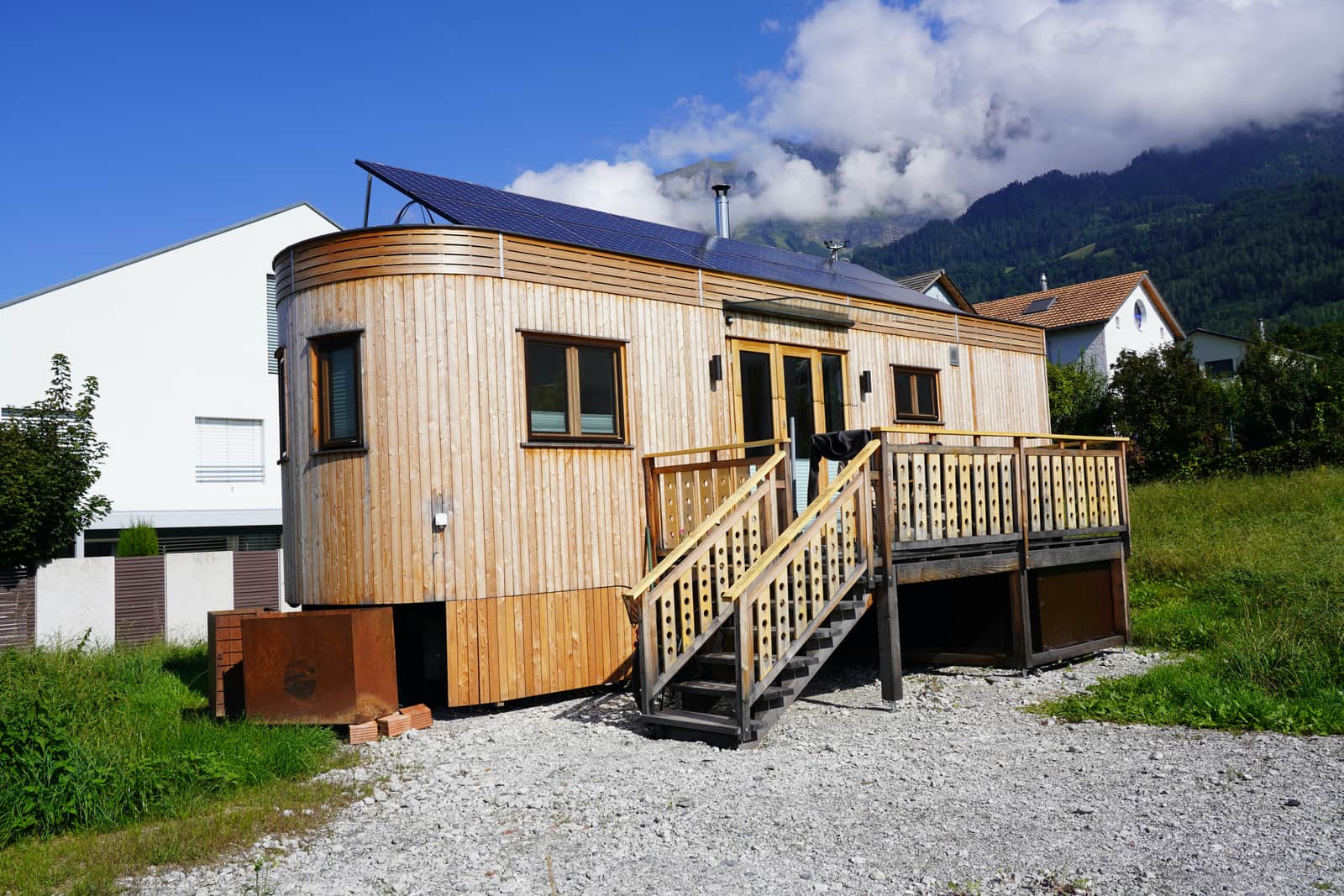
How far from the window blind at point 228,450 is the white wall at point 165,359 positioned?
0.16m

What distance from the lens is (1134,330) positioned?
39250 millimetres

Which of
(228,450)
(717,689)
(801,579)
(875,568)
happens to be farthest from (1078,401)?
(717,689)

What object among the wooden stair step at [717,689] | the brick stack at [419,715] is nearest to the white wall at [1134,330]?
the wooden stair step at [717,689]

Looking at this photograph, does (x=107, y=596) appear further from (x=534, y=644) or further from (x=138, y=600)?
(x=534, y=644)

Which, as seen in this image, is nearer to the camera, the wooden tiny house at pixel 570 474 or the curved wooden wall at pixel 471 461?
the wooden tiny house at pixel 570 474

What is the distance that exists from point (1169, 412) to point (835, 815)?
2325cm

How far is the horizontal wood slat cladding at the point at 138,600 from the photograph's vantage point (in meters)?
15.5

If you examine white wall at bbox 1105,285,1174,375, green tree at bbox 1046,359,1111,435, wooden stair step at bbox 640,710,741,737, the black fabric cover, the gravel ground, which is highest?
white wall at bbox 1105,285,1174,375

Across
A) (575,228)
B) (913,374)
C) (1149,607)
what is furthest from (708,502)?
(1149,607)

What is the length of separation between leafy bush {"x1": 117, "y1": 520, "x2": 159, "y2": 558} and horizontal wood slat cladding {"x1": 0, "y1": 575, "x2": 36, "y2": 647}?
267cm

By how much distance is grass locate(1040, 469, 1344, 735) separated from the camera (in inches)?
322

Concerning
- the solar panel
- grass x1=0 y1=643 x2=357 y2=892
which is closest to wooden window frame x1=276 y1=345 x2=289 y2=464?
grass x1=0 y1=643 x2=357 y2=892

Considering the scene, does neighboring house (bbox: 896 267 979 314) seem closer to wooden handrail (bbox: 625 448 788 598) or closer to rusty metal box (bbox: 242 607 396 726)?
wooden handrail (bbox: 625 448 788 598)

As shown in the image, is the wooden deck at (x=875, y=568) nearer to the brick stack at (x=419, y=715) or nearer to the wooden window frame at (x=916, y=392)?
the wooden window frame at (x=916, y=392)
